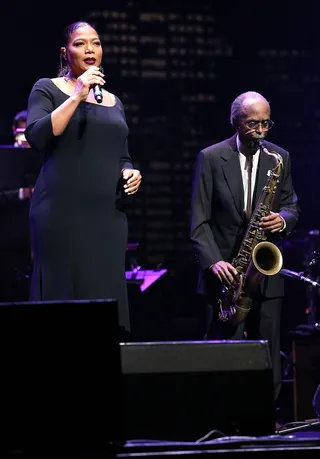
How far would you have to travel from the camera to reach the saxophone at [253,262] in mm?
4195

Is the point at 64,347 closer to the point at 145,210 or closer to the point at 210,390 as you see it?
the point at 210,390

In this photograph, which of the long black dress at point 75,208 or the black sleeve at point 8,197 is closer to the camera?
the long black dress at point 75,208

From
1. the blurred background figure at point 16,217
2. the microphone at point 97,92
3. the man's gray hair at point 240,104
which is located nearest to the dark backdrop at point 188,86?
the blurred background figure at point 16,217

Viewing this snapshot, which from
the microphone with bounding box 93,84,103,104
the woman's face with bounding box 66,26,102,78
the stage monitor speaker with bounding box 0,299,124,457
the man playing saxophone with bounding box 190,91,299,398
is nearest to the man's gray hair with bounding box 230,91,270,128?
the man playing saxophone with bounding box 190,91,299,398

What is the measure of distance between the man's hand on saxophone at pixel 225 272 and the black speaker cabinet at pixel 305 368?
3.74 ft

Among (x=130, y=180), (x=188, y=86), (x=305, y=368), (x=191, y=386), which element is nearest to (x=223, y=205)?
(x=130, y=180)

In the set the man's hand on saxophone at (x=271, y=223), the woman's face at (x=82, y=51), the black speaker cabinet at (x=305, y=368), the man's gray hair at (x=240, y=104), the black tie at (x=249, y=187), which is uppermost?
the woman's face at (x=82, y=51)

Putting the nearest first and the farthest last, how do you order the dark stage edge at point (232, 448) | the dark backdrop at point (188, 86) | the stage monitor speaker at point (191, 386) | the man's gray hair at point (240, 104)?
the dark stage edge at point (232, 448) → the stage monitor speaker at point (191, 386) → the man's gray hair at point (240, 104) → the dark backdrop at point (188, 86)

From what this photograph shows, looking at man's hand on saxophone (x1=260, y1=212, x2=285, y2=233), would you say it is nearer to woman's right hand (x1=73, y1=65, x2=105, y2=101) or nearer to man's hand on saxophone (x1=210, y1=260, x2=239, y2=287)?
man's hand on saxophone (x1=210, y1=260, x2=239, y2=287)

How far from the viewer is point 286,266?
6.13 m

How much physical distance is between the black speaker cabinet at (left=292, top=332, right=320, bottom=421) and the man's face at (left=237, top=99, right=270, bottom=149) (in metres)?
1.48

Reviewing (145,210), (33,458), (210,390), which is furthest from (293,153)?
(33,458)

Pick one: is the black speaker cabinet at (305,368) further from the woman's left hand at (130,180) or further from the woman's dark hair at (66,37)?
the woman's dark hair at (66,37)

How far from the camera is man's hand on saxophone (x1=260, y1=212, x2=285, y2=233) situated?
13.6ft
